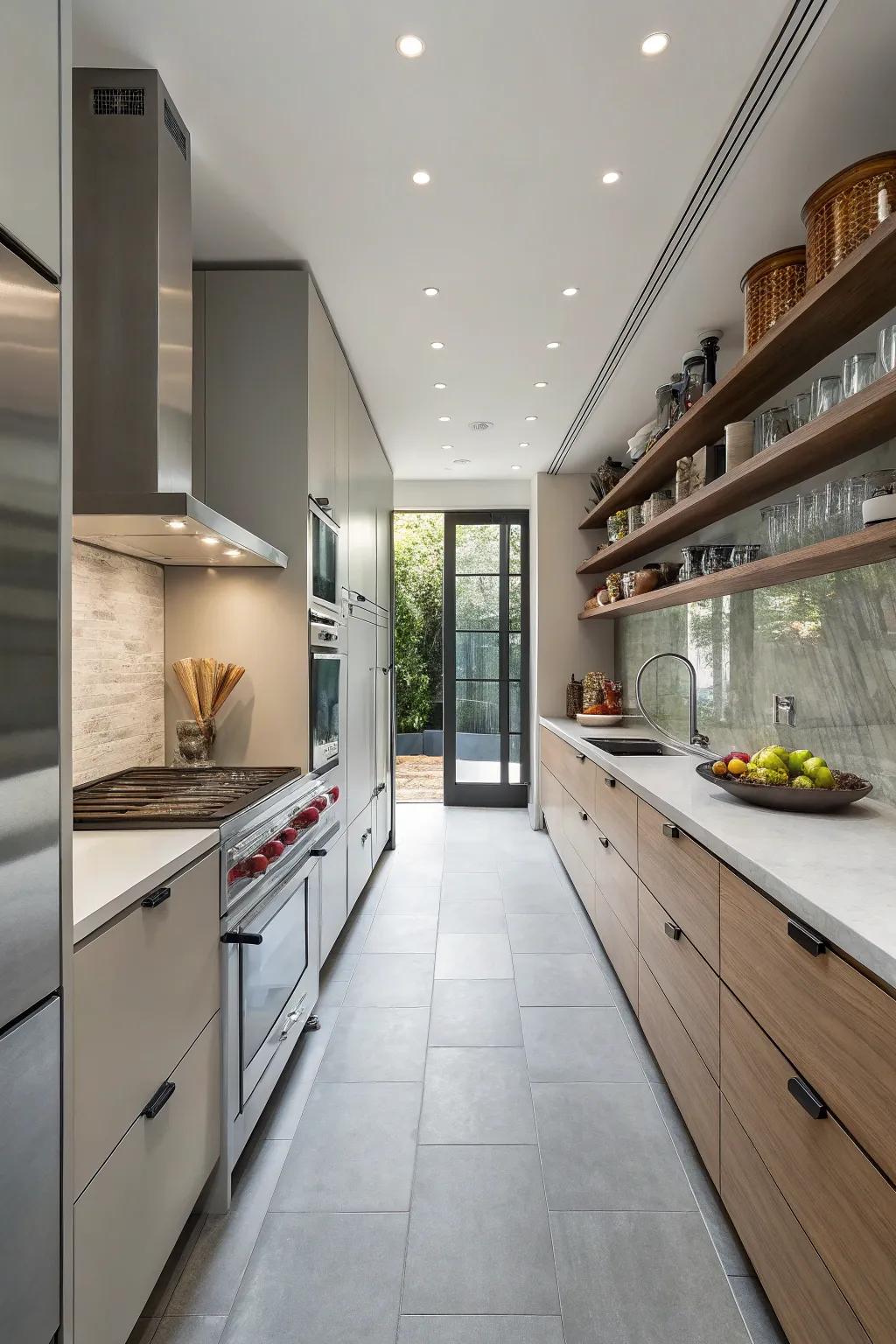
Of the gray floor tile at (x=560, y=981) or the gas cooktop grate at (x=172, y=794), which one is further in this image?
the gray floor tile at (x=560, y=981)

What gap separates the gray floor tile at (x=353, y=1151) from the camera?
1604mm

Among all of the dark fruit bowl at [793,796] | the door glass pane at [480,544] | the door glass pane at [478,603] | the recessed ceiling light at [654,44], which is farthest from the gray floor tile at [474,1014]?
the door glass pane at [480,544]

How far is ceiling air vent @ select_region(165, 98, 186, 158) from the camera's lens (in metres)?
1.72

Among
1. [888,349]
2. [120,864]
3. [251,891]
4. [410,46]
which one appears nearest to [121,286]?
[410,46]

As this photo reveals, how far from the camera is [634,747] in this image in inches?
137

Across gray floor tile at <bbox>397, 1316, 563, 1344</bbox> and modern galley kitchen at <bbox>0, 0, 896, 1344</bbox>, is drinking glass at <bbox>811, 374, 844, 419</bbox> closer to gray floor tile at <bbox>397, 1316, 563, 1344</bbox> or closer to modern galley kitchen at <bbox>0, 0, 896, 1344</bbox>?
modern galley kitchen at <bbox>0, 0, 896, 1344</bbox>

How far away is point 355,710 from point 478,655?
260 centimetres

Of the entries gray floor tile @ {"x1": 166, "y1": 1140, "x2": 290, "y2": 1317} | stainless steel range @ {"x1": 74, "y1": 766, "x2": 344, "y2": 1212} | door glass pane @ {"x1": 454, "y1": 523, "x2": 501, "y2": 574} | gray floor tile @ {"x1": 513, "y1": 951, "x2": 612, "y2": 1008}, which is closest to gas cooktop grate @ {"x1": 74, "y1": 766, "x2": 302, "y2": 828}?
stainless steel range @ {"x1": 74, "y1": 766, "x2": 344, "y2": 1212}

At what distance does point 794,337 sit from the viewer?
1.86 metres

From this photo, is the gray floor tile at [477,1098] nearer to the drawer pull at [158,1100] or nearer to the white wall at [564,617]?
the drawer pull at [158,1100]

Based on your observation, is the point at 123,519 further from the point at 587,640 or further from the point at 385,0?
the point at 587,640

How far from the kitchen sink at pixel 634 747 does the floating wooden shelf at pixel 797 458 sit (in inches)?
41.2

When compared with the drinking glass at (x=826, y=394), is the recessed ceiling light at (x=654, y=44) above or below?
above

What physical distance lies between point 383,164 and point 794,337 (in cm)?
122
